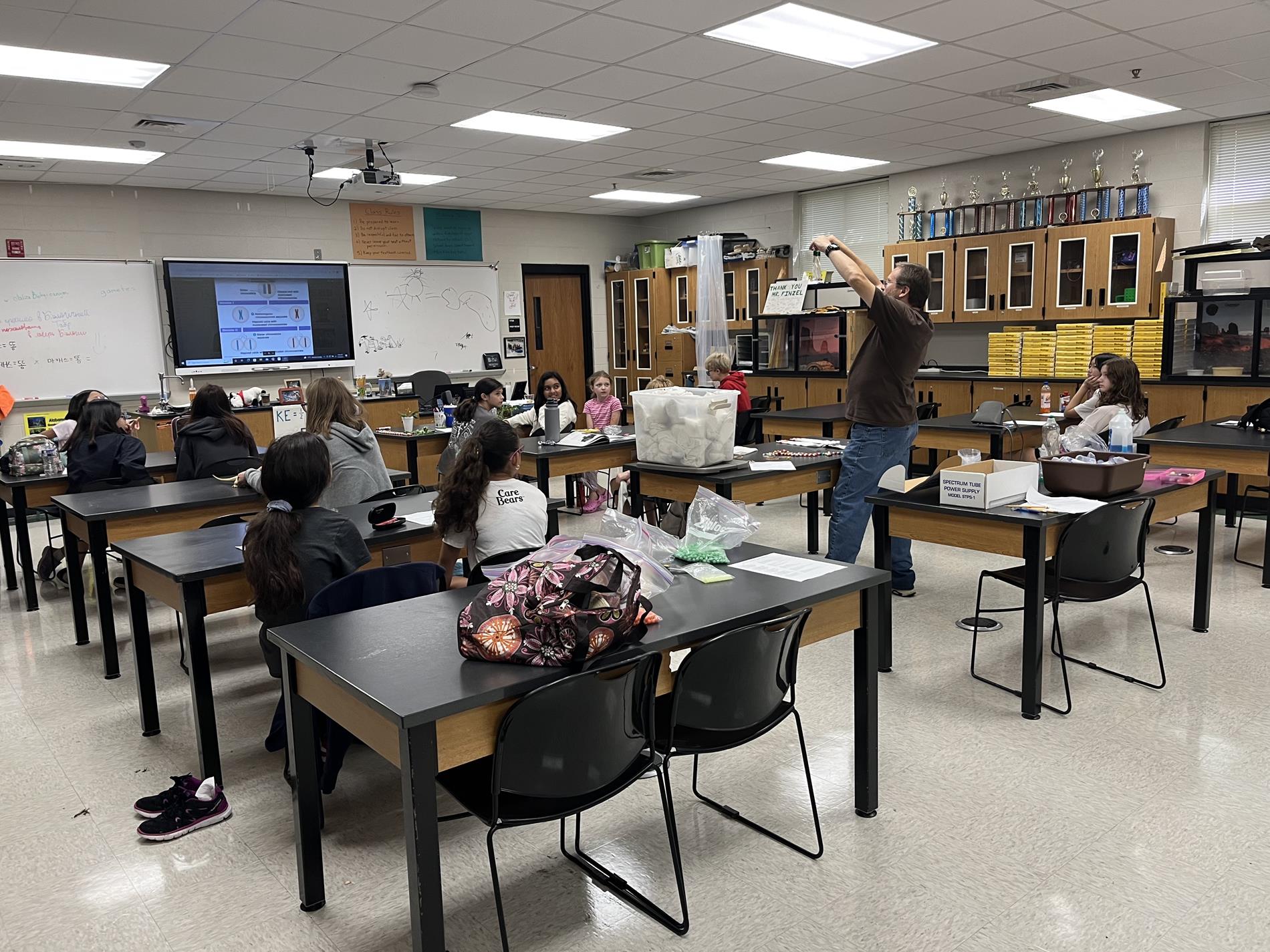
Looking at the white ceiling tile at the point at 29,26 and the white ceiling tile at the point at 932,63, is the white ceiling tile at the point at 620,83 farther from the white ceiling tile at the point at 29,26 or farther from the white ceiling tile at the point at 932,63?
the white ceiling tile at the point at 29,26

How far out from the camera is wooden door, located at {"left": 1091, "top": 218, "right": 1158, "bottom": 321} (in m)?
6.93

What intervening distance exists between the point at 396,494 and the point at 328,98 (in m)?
2.68

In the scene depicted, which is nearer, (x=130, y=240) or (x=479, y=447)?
(x=479, y=447)

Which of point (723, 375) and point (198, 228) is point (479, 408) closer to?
point (723, 375)

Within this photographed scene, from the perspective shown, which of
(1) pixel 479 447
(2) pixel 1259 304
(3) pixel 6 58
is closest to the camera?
(1) pixel 479 447

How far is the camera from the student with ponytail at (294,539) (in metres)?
2.67

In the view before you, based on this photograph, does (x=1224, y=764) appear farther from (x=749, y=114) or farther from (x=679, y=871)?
(x=749, y=114)

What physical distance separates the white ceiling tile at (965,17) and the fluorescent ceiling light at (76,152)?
5261mm

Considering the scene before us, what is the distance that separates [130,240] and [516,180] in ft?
11.3

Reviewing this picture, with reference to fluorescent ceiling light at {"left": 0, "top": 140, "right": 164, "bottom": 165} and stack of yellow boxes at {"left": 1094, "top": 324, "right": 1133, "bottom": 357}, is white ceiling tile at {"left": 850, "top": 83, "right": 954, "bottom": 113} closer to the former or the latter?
stack of yellow boxes at {"left": 1094, "top": 324, "right": 1133, "bottom": 357}

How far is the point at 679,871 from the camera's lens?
212 centimetres

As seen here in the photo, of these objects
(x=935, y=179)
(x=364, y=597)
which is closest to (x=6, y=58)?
(x=364, y=597)

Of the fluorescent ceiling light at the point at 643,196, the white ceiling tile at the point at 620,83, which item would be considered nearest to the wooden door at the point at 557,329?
the fluorescent ceiling light at the point at 643,196

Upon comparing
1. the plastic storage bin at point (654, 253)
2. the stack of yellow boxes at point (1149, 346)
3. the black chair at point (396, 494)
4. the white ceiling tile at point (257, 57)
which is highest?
the white ceiling tile at point (257, 57)
